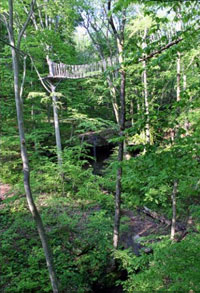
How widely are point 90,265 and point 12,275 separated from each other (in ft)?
6.08

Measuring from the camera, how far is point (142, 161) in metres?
2.68

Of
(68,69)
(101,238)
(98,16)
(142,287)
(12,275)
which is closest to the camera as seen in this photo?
(142,287)

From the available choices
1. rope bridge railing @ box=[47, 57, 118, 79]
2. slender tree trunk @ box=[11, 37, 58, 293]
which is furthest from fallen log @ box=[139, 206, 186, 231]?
rope bridge railing @ box=[47, 57, 118, 79]

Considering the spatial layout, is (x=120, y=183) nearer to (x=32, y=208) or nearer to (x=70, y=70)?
(x=32, y=208)

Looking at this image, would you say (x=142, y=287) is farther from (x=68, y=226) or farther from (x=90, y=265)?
(x=68, y=226)

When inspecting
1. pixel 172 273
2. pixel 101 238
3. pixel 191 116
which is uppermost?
pixel 191 116

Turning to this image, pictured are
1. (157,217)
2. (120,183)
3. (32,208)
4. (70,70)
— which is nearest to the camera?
(32,208)

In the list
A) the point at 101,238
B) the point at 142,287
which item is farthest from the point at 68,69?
the point at 142,287

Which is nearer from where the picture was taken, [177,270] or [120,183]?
[177,270]

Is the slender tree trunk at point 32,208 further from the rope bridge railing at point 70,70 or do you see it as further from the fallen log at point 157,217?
the rope bridge railing at point 70,70

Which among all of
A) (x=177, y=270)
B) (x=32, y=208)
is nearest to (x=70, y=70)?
(x=32, y=208)

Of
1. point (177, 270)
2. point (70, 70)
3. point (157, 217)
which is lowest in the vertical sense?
point (157, 217)

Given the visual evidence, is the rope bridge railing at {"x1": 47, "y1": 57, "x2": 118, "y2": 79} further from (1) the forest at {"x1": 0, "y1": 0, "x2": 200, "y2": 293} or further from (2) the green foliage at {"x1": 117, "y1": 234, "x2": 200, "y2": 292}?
(2) the green foliage at {"x1": 117, "y1": 234, "x2": 200, "y2": 292}

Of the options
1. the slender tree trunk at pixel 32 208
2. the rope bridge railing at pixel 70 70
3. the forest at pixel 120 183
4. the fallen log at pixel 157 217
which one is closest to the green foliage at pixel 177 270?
the forest at pixel 120 183
